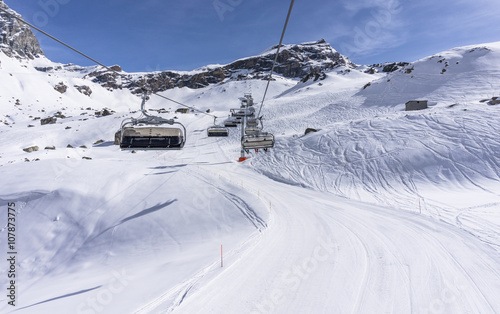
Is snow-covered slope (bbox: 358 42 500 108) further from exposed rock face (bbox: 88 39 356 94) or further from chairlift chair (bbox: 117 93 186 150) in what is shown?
exposed rock face (bbox: 88 39 356 94)

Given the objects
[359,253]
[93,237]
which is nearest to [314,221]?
[359,253]

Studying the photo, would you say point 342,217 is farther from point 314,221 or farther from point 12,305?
point 12,305

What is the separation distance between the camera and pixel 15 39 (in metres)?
127

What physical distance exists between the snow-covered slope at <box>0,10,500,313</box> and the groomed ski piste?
67 millimetres

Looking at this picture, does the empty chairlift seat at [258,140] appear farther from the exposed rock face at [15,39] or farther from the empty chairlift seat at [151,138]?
the exposed rock face at [15,39]

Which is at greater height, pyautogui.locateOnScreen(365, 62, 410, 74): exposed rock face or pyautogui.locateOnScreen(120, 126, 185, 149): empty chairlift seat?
pyautogui.locateOnScreen(365, 62, 410, 74): exposed rock face

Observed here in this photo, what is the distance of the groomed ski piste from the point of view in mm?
6910

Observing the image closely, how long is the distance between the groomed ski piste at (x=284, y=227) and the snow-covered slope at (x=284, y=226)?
67 mm

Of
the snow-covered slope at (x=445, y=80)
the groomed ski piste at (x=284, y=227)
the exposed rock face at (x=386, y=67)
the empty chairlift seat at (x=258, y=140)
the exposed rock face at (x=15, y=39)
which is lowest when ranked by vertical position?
the groomed ski piste at (x=284, y=227)

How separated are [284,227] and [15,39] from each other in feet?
624

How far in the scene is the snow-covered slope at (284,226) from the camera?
6.93 m

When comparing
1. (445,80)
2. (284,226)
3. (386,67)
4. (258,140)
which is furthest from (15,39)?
(445,80)

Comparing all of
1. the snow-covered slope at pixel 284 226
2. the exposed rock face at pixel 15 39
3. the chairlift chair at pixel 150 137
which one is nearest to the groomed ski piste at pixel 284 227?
the snow-covered slope at pixel 284 226

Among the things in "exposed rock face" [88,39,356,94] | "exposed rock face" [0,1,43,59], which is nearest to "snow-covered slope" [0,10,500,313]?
"exposed rock face" [88,39,356,94]
